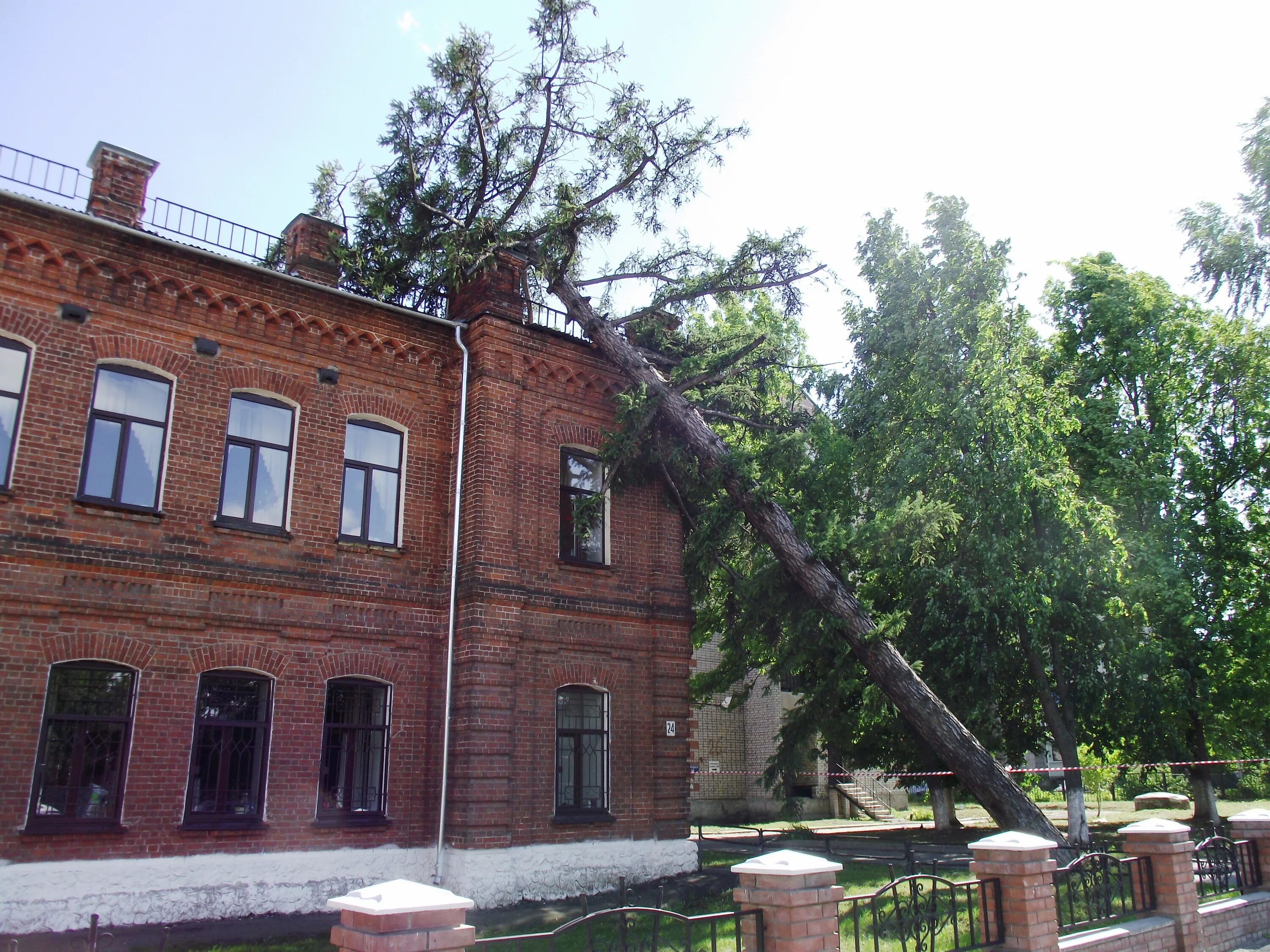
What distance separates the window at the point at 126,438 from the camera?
9.83 meters

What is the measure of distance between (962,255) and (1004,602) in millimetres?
5848

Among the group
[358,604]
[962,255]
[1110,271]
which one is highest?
[1110,271]

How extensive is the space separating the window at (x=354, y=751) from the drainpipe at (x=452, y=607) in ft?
2.30

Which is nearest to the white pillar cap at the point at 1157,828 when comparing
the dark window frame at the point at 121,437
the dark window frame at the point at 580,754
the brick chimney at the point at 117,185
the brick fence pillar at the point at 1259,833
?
the brick fence pillar at the point at 1259,833

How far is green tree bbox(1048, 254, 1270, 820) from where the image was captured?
1744 centimetres

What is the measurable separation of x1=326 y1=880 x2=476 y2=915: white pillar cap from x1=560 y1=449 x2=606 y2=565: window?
324 inches

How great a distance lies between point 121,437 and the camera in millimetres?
10023

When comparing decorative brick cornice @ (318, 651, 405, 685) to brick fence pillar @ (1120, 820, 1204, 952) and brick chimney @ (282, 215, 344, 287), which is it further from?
brick fence pillar @ (1120, 820, 1204, 952)

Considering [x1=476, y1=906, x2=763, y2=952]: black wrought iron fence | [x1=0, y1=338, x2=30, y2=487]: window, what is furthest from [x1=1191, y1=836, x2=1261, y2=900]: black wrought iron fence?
[x1=0, y1=338, x2=30, y2=487]: window

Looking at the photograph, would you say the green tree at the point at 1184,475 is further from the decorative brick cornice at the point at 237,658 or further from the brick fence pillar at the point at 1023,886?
the decorative brick cornice at the point at 237,658

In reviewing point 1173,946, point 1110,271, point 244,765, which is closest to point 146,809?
point 244,765

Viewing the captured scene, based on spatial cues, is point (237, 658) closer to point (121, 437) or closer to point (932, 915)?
point (121, 437)

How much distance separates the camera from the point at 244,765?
32.9ft

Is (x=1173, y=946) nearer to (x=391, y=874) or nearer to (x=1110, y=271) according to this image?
(x=391, y=874)
